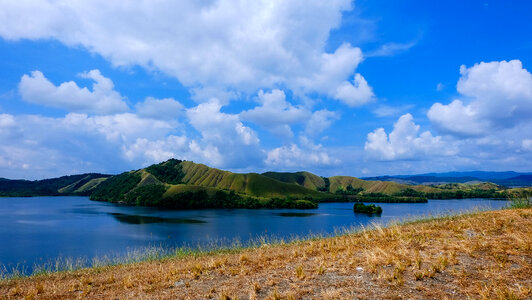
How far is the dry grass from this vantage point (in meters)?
7.59

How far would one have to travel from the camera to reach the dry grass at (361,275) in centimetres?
759

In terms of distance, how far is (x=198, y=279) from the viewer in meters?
10.2

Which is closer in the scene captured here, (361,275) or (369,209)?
(361,275)

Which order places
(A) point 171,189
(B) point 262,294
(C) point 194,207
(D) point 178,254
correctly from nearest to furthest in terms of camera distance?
(B) point 262,294
(D) point 178,254
(C) point 194,207
(A) point 171,189

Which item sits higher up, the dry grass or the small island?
the dry grass

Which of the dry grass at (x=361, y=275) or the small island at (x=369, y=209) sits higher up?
the dry grass at (x=361, y=275)

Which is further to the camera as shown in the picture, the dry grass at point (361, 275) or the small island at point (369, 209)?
the small island at point (369, 209)

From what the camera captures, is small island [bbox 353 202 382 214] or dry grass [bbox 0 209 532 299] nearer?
dry grass [bbox 0 209 532 299]

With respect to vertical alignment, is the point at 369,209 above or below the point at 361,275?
below

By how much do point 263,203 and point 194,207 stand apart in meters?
34.4

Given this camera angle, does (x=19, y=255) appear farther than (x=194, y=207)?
No

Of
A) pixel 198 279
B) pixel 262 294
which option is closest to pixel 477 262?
pixel 262 294

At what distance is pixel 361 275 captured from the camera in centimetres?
883

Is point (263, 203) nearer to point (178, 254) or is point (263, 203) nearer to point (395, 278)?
point (178, 254)
